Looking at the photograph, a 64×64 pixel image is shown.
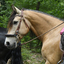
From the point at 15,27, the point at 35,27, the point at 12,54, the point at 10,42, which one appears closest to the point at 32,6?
the point at 12,54

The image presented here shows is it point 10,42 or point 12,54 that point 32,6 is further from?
point 10,42

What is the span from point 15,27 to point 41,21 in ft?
2.28

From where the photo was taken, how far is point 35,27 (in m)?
3.27

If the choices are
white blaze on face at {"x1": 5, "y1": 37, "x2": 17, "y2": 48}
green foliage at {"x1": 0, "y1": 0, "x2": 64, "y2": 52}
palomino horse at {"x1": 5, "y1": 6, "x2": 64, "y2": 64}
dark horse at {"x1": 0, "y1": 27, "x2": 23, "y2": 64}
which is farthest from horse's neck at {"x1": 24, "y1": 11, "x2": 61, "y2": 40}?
green foliage at {"x1": 0, "y1": 0, "x2": 64, "y2": 52}

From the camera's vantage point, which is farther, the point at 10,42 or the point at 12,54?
the point at 12,54

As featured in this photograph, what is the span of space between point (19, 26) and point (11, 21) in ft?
0.80

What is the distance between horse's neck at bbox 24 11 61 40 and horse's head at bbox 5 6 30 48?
187 mm

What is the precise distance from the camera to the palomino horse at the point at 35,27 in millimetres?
2941

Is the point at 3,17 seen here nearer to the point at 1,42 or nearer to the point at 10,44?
the point at 1,42

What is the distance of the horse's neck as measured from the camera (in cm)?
312

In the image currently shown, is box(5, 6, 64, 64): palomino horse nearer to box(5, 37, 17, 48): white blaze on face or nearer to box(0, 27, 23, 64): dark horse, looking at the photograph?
box(5, 37, 17, 48): white blaze on face

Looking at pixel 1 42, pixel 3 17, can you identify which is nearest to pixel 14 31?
pixel 1 42

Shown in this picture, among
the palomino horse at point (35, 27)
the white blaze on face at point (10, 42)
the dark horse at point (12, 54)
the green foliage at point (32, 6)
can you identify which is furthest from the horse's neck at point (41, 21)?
the green foliage at point (32, 6)

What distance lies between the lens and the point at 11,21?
123 inches
